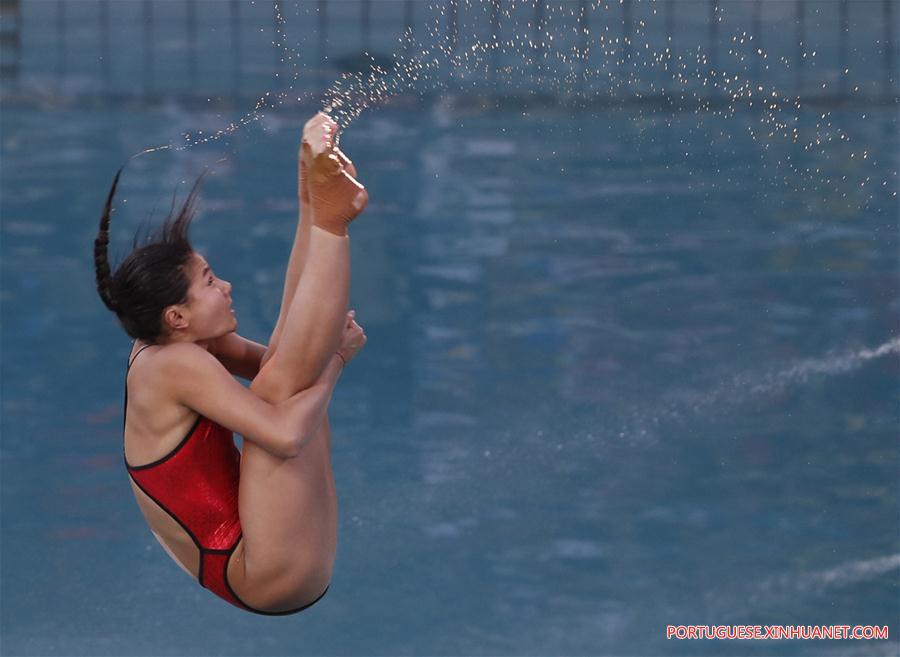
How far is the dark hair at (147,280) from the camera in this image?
275 cm

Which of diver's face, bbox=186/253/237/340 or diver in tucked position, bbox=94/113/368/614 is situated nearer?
diver in tucked position, bbox=94/113/368/614

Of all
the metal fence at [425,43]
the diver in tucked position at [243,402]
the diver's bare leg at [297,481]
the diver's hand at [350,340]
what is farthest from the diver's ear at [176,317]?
the metal fence at [425,43]

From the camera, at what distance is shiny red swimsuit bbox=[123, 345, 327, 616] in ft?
9.27

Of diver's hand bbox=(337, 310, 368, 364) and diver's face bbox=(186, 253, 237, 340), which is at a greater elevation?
diver's face bbox=(186, 253, 237, 340)

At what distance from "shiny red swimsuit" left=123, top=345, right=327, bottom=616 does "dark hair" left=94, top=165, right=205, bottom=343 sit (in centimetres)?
9

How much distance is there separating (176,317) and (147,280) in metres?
0.10

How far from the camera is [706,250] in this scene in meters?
8.77

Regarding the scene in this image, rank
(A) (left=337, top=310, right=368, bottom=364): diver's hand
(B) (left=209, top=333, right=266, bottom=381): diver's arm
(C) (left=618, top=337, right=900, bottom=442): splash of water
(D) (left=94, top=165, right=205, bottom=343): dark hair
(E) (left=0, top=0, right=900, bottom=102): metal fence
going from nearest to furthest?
(D) (left=94, top=165, right=205, bottom=343): dark hair
(A) (left=337, top=310, right=368, bottom=364): diver's hand
(B) (left=209, top=333, right=266, bottom=381): diver's arm
(C) (left=618, top=337, right=900, bottom=442): splash of water
(E) (left=0, top=0, right=900, bottom=102): metal fence

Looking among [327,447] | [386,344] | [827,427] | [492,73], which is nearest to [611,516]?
[827,427]

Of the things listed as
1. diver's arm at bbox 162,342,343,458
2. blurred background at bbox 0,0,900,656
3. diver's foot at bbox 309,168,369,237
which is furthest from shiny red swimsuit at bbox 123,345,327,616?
blurred background at bbox 0,0,900,656

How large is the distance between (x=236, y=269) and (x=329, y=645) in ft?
11.1

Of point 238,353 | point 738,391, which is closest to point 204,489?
point 238,353

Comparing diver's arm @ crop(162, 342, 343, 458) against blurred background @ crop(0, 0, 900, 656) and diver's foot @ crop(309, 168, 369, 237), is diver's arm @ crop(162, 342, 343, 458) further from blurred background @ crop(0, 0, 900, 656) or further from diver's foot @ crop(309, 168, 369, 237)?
blurred background @ crop(0, 0, 900, 656)

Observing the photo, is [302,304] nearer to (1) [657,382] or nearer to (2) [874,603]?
(2) [874,603]
